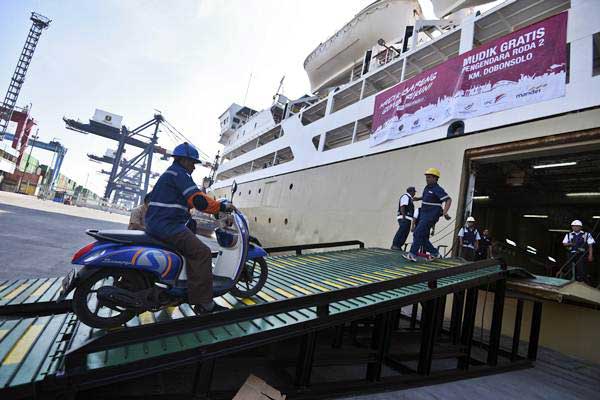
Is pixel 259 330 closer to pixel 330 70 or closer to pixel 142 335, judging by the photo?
pixel 142 335

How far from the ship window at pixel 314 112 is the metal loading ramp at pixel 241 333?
49.2 ft

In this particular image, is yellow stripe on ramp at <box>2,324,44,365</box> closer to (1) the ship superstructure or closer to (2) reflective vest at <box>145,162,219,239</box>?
(2) reflective vest at <box>145,162,219,239</box>

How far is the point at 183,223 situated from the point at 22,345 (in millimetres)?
1373

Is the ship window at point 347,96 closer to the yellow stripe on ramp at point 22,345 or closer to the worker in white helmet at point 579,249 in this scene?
the worker in white helmet at point 579,249

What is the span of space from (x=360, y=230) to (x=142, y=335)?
10.0 m

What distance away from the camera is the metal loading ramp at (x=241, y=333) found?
6.49 feet

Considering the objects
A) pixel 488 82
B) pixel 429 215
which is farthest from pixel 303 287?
pixel 488 82

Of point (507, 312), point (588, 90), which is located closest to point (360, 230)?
point (507, 312)

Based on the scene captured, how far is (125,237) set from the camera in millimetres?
2498

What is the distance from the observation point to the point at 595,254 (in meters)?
12.7

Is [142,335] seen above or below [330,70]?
below

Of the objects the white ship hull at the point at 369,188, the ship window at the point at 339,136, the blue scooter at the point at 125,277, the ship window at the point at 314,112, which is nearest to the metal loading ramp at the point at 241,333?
the blue scooter at the point at 125,277

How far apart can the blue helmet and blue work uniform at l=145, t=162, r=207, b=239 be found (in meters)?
0.14

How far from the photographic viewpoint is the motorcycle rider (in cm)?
261
